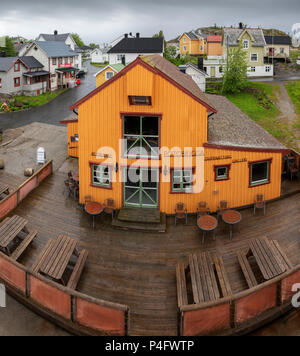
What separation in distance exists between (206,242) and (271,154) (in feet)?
22.1

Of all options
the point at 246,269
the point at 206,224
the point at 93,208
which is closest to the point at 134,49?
the point at 93,208

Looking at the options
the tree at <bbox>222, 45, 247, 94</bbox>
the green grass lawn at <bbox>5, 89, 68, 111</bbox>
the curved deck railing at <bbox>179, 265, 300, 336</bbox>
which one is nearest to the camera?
the curved deck railing at <bbox>179, 265, 300, 336</bbox>

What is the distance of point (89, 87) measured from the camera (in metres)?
72.2

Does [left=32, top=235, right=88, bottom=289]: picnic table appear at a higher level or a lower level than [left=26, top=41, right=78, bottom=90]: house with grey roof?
lower

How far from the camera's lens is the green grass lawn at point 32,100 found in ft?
179

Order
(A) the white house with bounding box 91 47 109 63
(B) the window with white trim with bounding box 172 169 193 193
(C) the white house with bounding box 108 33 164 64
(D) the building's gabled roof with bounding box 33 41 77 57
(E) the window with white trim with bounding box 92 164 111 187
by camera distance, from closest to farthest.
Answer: (B) the window with white trim with bounding box 172 169 193 193 < (E) the window with white trim with bounding box 92 164 111 187 < (D) the building's gabled roof with bounding box 33 41 77 57 < (C) the white house with bounding box 108 33 164 64 < (A) the white house with bounding box 91 47 109 63

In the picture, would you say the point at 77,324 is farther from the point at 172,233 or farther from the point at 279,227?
the point at 279,227

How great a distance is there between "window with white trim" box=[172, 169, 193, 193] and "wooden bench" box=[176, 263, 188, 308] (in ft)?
16.8

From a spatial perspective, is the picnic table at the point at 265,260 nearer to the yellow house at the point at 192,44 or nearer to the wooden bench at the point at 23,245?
the wooden bench at the point at 23,245

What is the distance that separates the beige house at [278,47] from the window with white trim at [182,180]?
77.6 m

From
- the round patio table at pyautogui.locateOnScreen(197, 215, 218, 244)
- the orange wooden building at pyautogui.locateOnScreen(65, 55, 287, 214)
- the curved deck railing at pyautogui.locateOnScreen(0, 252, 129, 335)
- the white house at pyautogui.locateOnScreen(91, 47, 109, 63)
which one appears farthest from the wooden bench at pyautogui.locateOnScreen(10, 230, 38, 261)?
the white house at pyautogui.locateOnScreen(91, 47, 109, 63)

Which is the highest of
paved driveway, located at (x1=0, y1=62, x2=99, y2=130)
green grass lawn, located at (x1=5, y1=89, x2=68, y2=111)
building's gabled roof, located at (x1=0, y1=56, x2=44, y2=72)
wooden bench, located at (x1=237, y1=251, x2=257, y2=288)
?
building's gabled roof, located at (x1=0, y1=56, x2=44, y2=72)

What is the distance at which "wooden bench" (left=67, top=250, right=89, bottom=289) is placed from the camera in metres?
12.8

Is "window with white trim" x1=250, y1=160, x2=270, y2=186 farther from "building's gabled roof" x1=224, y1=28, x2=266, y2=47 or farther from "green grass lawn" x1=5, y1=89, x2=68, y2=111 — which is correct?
"building's gabled roof" x1=224, y1=28, x2=266, y2=47
